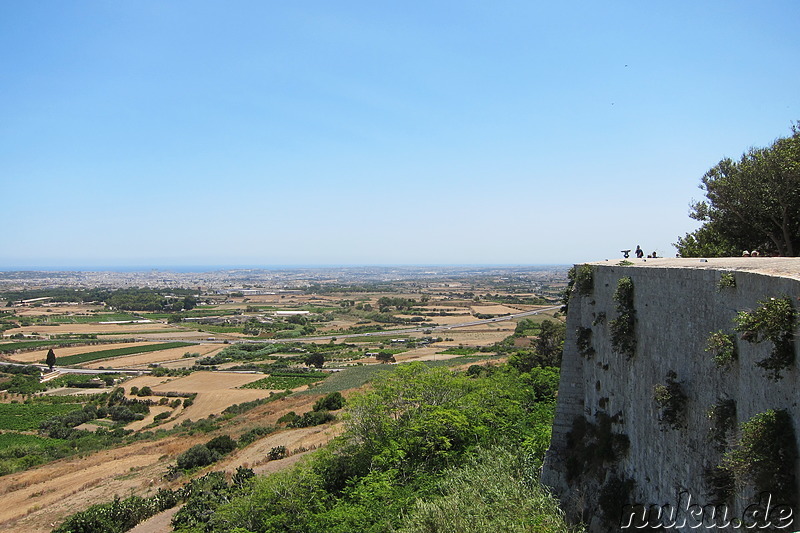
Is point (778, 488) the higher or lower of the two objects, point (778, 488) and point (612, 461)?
the higher

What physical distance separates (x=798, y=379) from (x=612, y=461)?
7.11m

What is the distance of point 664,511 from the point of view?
930cm

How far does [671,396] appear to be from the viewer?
888cm

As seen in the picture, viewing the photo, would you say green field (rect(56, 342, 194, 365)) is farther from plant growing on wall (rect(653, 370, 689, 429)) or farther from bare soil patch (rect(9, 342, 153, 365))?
plant growing on wall (rect(653, 370, 689, 429))

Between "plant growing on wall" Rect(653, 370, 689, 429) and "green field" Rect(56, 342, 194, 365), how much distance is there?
8486 centimetres

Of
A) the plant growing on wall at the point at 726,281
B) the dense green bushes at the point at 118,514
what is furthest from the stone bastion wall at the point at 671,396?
the dense green bushes at the point at 118,514

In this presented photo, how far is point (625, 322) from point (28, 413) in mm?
57627

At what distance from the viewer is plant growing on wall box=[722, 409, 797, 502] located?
5887 millimetres

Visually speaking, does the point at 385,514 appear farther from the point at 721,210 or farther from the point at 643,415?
the point at 721,210

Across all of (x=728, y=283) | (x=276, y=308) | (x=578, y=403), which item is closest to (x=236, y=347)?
(x=276, y=308)

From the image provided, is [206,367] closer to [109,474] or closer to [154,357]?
[154,357]

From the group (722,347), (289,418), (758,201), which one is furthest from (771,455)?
(289,418)

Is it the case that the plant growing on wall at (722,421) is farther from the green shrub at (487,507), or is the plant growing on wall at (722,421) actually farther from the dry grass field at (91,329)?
the dry grass field at (91,329)

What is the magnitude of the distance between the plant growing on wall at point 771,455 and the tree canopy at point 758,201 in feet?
42.9
